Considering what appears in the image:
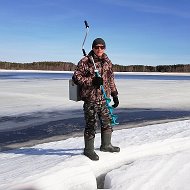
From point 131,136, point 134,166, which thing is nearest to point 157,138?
point 131,136

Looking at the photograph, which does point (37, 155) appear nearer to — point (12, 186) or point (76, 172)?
point (76, 172)

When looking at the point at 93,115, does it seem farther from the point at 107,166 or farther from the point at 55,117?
the point at 55,117

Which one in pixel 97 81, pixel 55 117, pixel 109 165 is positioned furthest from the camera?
pixel 55 117

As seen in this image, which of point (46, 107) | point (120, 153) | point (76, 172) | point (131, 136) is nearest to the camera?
point (76, 172)

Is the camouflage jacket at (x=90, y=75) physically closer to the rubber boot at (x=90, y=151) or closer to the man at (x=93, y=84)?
the man at (x=93, y=84)

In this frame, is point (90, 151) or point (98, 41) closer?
point (98, 41)

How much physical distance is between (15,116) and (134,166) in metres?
5.70

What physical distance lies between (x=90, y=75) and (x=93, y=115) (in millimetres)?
514

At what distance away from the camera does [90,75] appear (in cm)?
481

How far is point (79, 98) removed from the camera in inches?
192

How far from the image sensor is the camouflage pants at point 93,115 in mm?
4855

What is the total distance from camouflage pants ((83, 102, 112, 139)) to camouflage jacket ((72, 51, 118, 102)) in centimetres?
8

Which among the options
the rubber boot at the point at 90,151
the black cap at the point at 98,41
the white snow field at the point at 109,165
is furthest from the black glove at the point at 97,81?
the white snow field at the point at 109,165

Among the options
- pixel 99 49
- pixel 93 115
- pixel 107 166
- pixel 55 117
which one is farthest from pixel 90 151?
pixel 55 117
